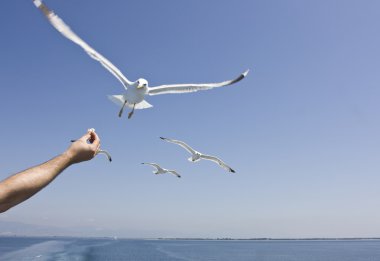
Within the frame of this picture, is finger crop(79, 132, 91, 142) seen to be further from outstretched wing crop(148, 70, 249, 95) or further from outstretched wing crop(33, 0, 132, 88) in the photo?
outstretched wing crop(148, 70, 249, 95)

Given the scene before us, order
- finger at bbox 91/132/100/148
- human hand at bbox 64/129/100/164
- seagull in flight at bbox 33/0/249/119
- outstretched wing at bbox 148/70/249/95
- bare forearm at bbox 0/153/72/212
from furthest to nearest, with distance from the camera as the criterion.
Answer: outstretched wing at bbox 148/70/249/95 → seagull in flight at bbox 33/0/249/119 → finger at bbox 91/132/100/148 → human hand at bbox 64/129/100/164 → bare forearm at bbox 0/153/72/212

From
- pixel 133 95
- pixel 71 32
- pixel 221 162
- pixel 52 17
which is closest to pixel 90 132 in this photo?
pixel 52 17

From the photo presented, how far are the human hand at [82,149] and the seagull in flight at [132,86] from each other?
9.82m

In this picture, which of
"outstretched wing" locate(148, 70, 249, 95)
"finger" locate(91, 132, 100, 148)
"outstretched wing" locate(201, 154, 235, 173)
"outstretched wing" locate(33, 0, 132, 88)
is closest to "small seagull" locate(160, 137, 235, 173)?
"outstretched wing" locate(201, 154, 235, 173)

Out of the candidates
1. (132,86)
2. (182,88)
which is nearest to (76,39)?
(132,86)

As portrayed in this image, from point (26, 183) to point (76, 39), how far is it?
1155 cm

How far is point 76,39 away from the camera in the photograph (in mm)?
12500

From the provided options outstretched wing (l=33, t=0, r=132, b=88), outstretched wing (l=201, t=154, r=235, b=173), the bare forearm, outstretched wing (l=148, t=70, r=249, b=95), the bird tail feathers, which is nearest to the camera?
the bare forearm

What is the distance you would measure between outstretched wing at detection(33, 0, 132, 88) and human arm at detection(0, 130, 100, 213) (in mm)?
6120

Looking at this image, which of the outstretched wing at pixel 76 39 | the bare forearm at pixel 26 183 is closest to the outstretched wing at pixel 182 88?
the outstretched wing at pixel 76 39

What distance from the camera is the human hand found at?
1842 mm

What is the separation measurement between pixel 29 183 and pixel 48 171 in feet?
0.38

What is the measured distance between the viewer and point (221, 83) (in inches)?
556

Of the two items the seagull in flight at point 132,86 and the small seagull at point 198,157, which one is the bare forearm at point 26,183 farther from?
the small seagull at point 198,157
